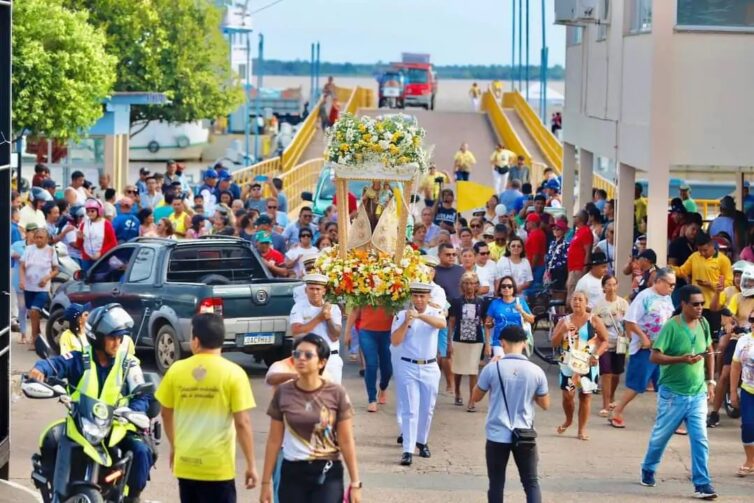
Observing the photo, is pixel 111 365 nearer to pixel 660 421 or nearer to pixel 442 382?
pixel 660 421

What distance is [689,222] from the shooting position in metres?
20.7

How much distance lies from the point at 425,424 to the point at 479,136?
44935mm

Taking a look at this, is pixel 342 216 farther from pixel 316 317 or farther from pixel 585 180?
pixel 585 180

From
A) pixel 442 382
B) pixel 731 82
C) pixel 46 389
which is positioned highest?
pixel 731 82

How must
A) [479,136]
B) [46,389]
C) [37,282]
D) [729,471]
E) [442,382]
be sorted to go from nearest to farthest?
[46,389] → [729,471] → [442,382] → [37,282] → [479,136]

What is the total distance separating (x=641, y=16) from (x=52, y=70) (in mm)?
13350

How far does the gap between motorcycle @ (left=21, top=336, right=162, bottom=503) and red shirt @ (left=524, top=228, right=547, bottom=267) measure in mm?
13739

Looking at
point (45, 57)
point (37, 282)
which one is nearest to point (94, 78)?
point (45, 57)

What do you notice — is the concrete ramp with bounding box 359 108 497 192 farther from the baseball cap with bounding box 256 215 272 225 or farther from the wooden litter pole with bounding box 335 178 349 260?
the wooden litter pole with bounding box 335 178 349 260

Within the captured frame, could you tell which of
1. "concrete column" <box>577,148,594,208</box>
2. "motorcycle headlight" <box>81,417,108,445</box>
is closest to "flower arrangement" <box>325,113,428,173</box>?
"motorcycle headlight" <box>81,417,108,445</box>

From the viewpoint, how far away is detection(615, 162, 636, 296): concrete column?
893 inches

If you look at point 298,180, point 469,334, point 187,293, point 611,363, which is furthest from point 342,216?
point 298,180

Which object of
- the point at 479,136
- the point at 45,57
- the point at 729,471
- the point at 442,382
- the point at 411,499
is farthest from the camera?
the point at 479,136

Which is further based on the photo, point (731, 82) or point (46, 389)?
point (731, 82)
